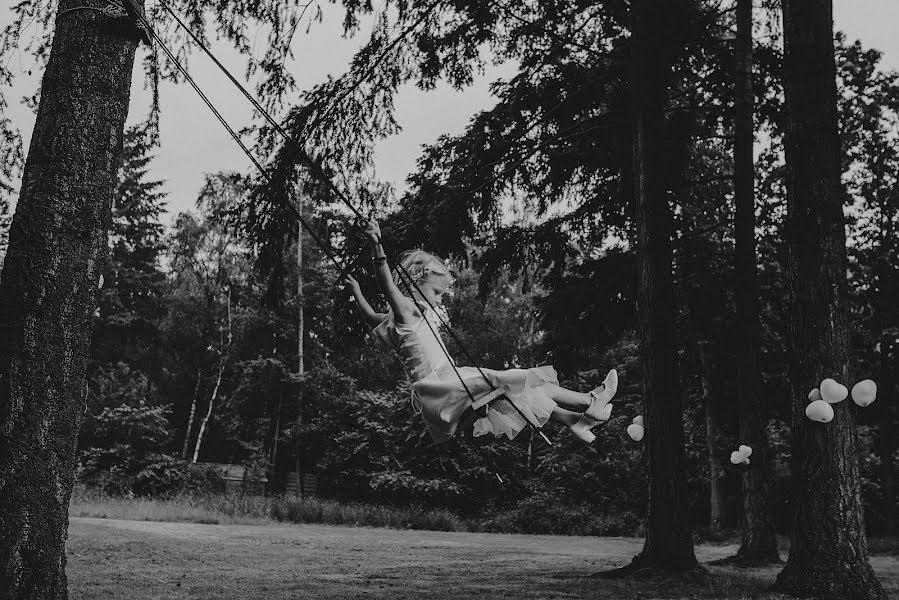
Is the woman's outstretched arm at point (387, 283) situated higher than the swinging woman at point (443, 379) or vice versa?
the woman's outstretched arm at point (387, 283)

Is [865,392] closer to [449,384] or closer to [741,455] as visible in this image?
[449,384]

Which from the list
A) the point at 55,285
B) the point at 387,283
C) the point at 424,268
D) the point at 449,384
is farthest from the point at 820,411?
the point at 55,285

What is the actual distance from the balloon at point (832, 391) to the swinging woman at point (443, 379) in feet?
6.78

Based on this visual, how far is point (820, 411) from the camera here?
6.37 metres

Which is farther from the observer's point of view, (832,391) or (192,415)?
(192,415)

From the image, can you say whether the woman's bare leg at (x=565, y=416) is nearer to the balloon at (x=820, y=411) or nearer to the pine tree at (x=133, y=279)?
the balloon at (x=820, y=411)

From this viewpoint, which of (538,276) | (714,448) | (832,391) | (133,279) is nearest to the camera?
(832,391)

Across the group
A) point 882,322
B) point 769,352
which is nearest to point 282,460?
point 769,352

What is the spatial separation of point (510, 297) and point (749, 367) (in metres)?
29.9

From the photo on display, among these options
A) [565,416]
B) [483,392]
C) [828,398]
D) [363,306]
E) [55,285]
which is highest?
[363,306]

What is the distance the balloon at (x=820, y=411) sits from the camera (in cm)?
636

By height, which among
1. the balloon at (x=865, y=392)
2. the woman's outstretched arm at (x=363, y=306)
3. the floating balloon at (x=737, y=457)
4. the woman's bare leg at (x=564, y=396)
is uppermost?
the woman's outstretched arm at (x=363, y=306)

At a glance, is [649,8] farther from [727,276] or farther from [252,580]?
A: [252,580]

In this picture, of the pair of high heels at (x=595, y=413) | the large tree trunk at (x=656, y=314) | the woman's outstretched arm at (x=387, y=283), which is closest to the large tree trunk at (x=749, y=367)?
the large tree trunk at (x=656, y=314)
